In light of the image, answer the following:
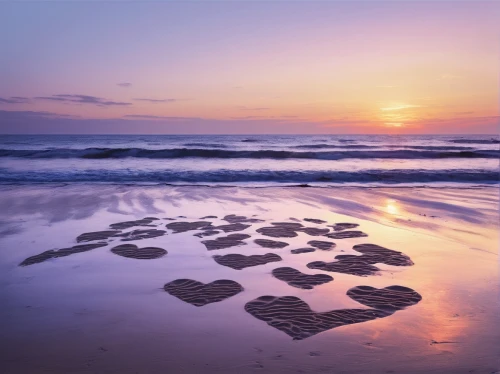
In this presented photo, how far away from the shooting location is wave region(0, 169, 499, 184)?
13.4m

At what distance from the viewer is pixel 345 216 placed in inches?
278

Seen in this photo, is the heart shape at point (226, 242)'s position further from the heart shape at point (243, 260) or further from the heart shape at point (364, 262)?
the heart shape at point (364, 262)

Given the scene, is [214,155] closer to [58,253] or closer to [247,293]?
[58,253]

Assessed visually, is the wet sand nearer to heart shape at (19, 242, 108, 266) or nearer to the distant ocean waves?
heart shape at (19, 242, 108, 266)

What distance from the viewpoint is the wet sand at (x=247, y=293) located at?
8.13 ft

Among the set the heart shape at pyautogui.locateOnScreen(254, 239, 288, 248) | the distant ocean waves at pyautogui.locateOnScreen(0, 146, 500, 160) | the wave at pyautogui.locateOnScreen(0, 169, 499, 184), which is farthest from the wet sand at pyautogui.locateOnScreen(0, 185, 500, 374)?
the distant ocean waves at pyautogui.locateOnScreen(0, 146, 500, 160)

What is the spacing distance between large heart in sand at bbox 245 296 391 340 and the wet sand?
0.05 feet

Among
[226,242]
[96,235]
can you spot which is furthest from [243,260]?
[96,235]

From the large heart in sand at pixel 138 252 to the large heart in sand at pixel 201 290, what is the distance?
894mm

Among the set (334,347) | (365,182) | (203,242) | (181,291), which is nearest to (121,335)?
(181,291)

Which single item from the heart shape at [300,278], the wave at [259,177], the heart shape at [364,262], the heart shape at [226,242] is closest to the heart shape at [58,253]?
the heart shape at [226,242]

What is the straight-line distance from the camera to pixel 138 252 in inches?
185

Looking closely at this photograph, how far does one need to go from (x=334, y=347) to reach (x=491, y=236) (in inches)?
170

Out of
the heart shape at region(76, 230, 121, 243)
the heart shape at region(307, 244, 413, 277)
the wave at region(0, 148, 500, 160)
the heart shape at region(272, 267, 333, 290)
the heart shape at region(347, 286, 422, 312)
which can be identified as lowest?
the heart shape at region(76, 230, 121, 243)
